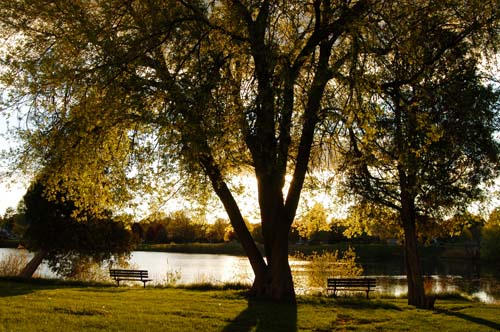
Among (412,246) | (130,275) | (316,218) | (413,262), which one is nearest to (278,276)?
(412,246)

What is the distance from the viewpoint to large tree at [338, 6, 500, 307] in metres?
12.5

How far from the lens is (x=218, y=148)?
13.3m

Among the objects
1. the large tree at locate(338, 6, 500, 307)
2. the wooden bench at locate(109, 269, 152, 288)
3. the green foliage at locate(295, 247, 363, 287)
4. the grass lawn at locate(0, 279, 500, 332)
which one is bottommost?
the grass lawn at locate(0, 279, 500, 332)

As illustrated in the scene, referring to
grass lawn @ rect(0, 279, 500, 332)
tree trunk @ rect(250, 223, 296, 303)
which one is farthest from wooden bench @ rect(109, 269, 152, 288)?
tree trunk @ rect(250, 223, 296, 303)

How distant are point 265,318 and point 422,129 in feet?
19.4

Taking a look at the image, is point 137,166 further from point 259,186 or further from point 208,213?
point 208,213

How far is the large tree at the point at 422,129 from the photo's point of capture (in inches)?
494

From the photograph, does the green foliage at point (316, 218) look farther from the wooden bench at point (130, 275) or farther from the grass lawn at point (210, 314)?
the wooden bench at point (130, 275)

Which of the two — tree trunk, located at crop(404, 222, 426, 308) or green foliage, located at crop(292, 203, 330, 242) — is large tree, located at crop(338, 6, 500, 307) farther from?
green foliage, located at crop(292, 203, 330, 242)

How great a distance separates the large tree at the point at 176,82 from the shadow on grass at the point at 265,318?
136cm

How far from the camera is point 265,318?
40.5ft

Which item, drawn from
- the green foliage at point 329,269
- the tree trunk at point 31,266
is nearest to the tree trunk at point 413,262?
the green foliage at point 329,269

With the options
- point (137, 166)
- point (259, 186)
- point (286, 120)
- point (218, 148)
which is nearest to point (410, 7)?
point (286, 120)

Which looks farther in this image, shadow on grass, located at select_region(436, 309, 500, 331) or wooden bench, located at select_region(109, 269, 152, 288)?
wooden bench, located at select_region(109, 269, 152, 288)
